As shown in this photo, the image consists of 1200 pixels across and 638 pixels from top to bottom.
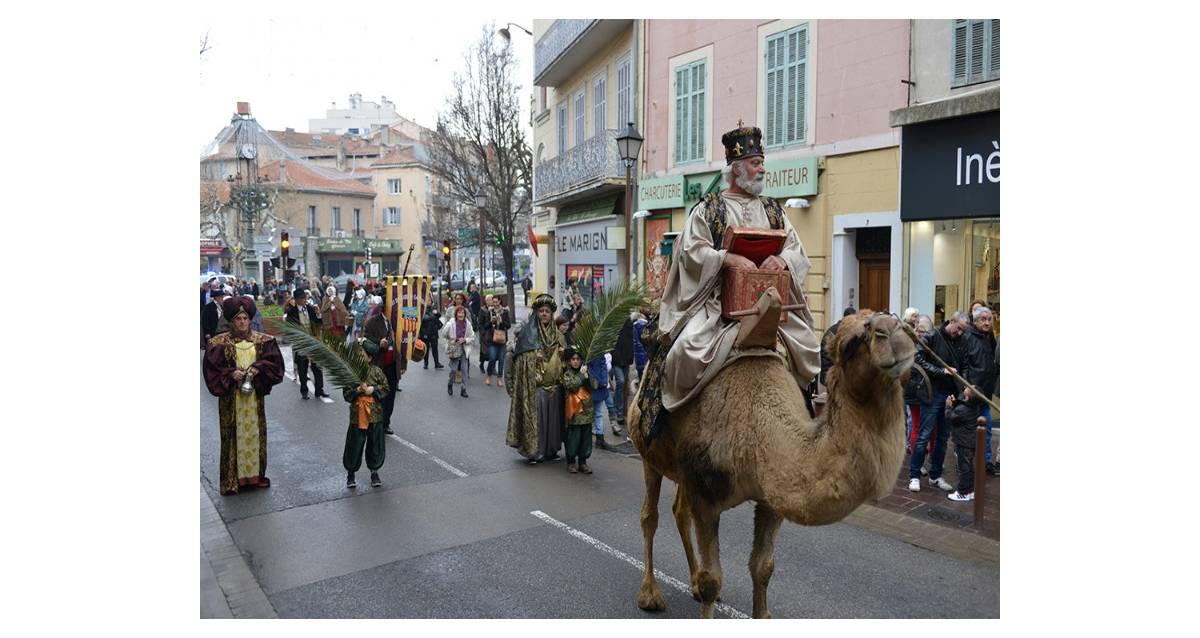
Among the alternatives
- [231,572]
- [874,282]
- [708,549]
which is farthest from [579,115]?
[708,549]

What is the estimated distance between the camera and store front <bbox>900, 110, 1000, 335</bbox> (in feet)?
36.4

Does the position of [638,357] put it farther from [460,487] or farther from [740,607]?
[740,607]

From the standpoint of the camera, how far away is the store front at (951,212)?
1110cm

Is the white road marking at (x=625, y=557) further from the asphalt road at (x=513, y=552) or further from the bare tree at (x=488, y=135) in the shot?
the bare tree at (x=488, y=135)

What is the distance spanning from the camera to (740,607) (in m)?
5.20

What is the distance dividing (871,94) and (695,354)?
980cm

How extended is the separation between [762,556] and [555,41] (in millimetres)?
20916

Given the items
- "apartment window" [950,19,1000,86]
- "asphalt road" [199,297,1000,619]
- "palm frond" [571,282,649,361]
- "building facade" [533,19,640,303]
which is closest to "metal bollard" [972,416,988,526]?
"asphalt road" [199,297,1000,619]

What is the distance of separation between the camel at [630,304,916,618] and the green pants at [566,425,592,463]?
356 centimetres

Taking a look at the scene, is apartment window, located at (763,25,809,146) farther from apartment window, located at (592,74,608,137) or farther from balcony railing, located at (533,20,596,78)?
apartment window, located at (592,74,608,137)

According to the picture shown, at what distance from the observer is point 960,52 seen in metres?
11.4

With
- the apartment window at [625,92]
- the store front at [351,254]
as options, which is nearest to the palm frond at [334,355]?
the apartment window at [625,92]

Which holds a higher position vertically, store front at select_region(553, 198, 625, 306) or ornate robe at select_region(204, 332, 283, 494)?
store front at select_region(553, 198, 625, 306)

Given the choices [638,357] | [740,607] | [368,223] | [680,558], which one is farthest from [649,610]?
[368,223]
